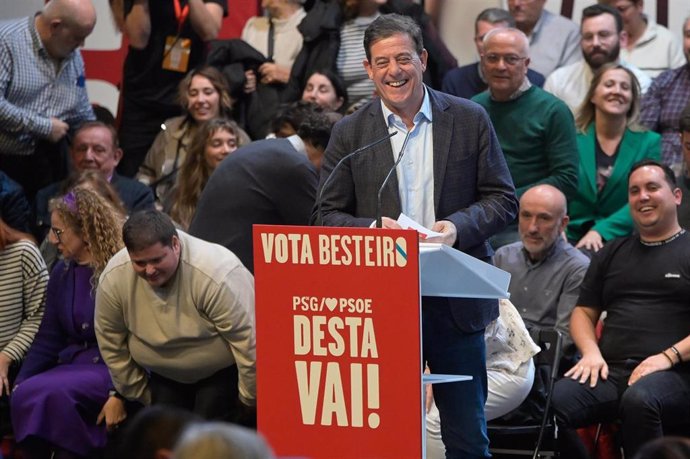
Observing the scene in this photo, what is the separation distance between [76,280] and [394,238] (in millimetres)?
2632

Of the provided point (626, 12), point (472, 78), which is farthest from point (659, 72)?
point (472, 78)

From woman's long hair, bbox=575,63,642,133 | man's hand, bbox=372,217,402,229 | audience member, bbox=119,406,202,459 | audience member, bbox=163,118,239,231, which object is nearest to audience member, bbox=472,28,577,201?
woman's long hair, bbox=575,63,642,133

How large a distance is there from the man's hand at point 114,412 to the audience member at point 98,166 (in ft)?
4.80

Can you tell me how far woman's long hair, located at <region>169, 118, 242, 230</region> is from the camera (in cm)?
670

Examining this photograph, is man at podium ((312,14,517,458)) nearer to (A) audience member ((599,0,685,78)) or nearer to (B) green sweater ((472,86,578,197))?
(B) green sweater ((472,86,578,197))

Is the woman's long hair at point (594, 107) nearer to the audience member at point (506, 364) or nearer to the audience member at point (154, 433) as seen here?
the audience member at point (506, 364)

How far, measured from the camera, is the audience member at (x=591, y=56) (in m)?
7.05

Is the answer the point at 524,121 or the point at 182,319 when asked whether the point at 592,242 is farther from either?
the point at 182,319

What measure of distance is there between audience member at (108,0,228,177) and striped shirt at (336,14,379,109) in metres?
0.83

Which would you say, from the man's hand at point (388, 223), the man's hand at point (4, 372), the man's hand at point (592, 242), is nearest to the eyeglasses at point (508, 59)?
the man's hand at point (592, 242)

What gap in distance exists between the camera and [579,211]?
6.84 m

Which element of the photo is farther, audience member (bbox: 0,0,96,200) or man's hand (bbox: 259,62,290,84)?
man's hand (bbox: 259,62,290,84)

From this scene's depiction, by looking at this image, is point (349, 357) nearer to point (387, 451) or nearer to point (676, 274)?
point (387, 451)

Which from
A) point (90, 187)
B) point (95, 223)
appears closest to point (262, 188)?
point (95, 223)
